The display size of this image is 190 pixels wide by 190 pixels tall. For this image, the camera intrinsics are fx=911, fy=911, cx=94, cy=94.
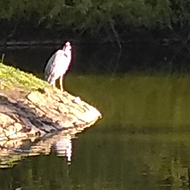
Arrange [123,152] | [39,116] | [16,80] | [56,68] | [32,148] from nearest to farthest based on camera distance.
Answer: [123,152] → [32,148] → [39,116] → [16,80] → [56,68]

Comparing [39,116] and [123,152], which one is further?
[39,116]

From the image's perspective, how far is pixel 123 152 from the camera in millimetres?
14641

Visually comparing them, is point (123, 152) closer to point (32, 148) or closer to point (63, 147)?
point (63, 147)

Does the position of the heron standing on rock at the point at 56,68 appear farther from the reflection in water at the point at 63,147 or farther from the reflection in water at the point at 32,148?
the reflection in water at the point at 63,147

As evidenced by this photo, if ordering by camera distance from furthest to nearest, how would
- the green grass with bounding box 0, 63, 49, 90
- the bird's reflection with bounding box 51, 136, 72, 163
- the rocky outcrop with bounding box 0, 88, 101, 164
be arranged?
the green grass with bounding box 0, 63, 49, 90 → the rocky outcrop with bounding box 0, 88, 101, 164 → the bird's reflection with bounding box 51, 136, 72, 163

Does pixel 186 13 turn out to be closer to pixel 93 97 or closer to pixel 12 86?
pixel 93 97

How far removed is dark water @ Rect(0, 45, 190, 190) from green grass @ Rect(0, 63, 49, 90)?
152cm

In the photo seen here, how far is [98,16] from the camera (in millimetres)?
37031

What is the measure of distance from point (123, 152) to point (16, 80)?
4.32 m

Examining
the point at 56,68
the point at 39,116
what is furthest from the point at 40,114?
the point at 56,68

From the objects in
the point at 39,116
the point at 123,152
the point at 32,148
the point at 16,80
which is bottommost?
the point at 123,152

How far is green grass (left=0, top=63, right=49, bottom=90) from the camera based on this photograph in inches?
705

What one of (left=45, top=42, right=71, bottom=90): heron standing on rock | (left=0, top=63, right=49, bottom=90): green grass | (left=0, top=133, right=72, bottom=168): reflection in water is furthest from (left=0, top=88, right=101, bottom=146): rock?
(left=45, top=42, right=71, bottom=90): heron standing on rock

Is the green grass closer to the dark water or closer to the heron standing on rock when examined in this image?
the heron standing on rock
